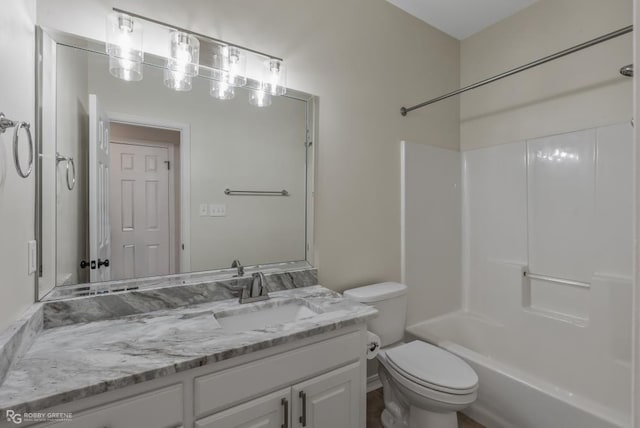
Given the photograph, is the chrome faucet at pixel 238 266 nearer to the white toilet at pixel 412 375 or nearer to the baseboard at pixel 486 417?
A: the white toilet at pixel 412 375

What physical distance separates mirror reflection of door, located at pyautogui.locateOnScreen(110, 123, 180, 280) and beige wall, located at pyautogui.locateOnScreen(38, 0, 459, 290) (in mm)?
588

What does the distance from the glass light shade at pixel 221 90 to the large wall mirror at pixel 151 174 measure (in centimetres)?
3

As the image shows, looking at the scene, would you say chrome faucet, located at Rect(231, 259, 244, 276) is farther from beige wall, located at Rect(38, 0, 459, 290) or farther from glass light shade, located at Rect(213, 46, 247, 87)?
glass light shade, located at Rect(213, 46, 247, 87)

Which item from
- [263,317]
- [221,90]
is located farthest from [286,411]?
[221,90]

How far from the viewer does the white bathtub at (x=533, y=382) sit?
138 centimetres

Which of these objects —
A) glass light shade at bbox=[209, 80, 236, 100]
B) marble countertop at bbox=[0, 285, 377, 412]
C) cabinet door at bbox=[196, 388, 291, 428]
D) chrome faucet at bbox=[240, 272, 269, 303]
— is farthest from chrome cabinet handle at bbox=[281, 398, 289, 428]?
glass light shade at bbox=[209, 80, 236, 100]

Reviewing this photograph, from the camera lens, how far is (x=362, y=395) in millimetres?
1307

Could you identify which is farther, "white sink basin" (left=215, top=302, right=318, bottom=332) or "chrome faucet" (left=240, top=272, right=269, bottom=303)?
"chrome faucet" (left=240, top=272, right=269, bottom=303)

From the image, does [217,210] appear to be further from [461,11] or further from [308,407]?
[461,11]

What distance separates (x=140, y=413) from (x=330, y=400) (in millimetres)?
691

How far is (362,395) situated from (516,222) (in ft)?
5.81

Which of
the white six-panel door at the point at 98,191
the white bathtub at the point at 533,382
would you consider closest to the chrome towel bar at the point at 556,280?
the white bathtub at the point at 533,382

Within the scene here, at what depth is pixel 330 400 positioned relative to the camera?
1.19 meters

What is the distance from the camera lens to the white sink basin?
4.31 feet
